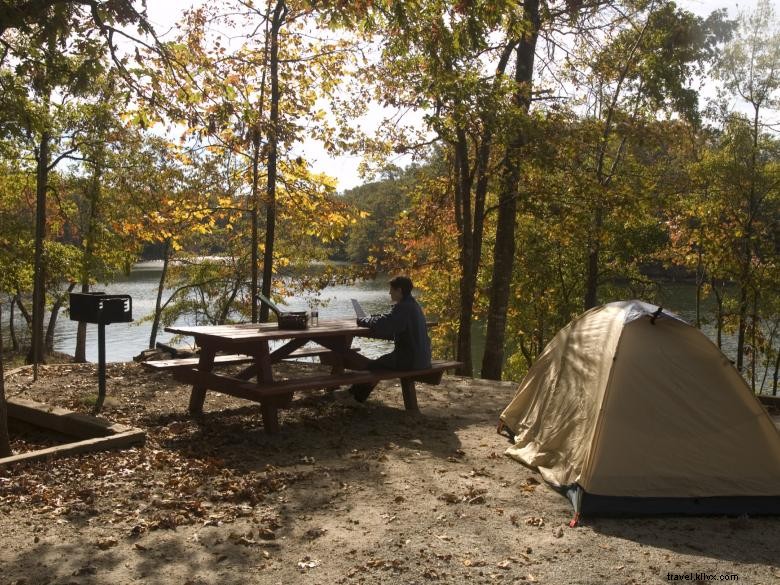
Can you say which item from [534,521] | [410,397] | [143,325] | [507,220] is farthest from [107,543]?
[143,325]

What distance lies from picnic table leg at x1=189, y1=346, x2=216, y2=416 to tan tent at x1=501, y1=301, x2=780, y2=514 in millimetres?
3332

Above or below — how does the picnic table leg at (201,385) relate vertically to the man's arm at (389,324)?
below

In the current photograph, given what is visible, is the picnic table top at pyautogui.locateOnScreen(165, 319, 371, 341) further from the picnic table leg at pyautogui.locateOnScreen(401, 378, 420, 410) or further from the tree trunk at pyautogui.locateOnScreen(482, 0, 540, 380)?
the tree trunk at pyautogui.locateOnScreen(482, 0, 540, 380)

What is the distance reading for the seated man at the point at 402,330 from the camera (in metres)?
7.48

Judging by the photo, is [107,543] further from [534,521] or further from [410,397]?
[410,397]

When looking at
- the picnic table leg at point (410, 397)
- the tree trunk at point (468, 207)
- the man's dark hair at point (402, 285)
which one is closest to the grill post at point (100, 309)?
the man's dark hair at point (402, 285)

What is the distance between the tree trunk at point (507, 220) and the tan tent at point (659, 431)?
6.68 meters

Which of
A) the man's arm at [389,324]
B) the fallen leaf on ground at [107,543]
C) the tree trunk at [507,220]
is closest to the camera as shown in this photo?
the fallen leaf on ground at [107,543]

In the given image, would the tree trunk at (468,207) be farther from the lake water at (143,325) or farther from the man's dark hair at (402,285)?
the lake water at (143,325)

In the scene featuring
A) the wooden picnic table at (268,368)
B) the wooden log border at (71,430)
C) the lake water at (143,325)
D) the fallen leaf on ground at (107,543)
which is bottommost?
the lake water at (143,325)

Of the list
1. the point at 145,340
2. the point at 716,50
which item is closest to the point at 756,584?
the point at 716,50

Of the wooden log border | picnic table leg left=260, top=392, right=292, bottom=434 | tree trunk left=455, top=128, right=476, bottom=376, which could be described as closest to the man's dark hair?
picnic table leg left=260, top=392, right=292, bottom=434

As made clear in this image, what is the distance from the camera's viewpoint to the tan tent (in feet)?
16.4

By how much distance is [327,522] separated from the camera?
15.5 feet
